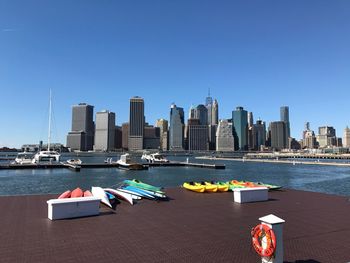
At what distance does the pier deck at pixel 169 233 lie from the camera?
27.9 ft

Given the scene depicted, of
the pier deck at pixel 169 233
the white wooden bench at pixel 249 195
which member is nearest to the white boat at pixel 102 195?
the pier deck at pixel 169 233

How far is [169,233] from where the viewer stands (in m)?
10.8

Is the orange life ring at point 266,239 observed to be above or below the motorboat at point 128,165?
above

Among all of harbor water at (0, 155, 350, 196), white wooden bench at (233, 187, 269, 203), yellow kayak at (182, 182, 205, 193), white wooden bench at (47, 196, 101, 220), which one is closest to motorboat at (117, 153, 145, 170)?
harbor water at (0, 155, 350, 196)

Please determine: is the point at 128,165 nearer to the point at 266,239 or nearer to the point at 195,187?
the point at 195,187

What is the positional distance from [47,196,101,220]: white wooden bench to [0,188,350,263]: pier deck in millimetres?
436

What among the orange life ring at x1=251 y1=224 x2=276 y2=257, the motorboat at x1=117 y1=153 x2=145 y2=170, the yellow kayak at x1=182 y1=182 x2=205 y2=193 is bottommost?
the motorboat at x1=117 y1=153 x2=145 y2=170

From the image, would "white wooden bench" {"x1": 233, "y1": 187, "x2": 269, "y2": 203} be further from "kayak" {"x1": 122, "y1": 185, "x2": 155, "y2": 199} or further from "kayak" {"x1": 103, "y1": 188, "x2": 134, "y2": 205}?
"kayak" {"x1": 103, "y1": 188, "x2": 134, "y2": 205}

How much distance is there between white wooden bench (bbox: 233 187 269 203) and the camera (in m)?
16.9

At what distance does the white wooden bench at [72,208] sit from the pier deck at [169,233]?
436mm

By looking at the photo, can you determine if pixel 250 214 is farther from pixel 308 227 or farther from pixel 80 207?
pixel 80 207

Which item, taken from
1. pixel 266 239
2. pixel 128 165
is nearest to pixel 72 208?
pixel 266 239

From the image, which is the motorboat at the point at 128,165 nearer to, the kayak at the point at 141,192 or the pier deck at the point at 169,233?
the kayak at the point at 141,192

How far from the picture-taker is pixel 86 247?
30.1 ft
